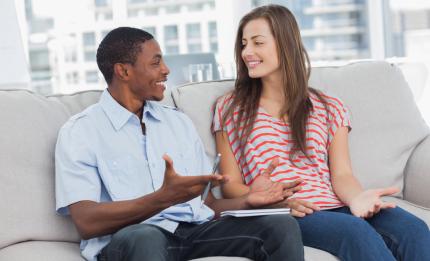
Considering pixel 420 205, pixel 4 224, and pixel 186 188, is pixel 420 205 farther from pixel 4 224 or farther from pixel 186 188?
pixel 4 224

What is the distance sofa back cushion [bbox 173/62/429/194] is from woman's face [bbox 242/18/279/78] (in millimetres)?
201

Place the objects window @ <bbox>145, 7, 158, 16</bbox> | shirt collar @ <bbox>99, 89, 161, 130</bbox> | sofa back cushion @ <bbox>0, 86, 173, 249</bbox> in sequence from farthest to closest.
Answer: window @ <bbox>145, 7, 158, 16</bbox>
shirt collar @ <bbox>99, 89, 161, 130</bbox>
sofa back cushion @ <bbox>0, 86, 173, 249</bbox>

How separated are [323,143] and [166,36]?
5.27m

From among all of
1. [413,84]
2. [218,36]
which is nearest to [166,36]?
[218,36]

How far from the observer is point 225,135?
2.36m

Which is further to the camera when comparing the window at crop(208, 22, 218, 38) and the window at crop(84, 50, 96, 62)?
the window at crop(84, 50, 96, 62)

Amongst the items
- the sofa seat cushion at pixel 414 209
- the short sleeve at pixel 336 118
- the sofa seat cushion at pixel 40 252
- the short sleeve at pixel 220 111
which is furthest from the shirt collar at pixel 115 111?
the sofa seat cushion at pixel 414 209

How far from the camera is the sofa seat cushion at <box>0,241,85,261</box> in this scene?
1.87 metres

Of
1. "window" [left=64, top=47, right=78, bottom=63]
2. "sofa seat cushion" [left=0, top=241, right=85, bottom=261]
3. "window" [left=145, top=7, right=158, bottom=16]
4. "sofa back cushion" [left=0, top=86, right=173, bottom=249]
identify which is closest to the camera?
"sofa seat cushion" [left=0, top=241, right=85, bottom=261]

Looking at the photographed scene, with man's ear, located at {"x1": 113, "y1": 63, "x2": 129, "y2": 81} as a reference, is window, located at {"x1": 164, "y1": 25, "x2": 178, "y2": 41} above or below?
above

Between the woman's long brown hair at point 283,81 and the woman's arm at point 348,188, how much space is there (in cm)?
14

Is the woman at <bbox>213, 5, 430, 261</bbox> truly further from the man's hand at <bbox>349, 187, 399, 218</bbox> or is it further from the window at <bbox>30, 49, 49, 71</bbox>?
the window at <bbox>30, 49, 49, 71</bbox>

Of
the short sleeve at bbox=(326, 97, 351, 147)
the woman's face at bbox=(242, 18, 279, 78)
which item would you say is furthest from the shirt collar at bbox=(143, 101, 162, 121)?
the short sleeve at bbox=(326, 97, 351, 147)

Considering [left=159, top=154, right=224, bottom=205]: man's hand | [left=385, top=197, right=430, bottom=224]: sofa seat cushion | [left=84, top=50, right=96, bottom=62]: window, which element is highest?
[left=84, top=50, right=96, bottom=62]: window
